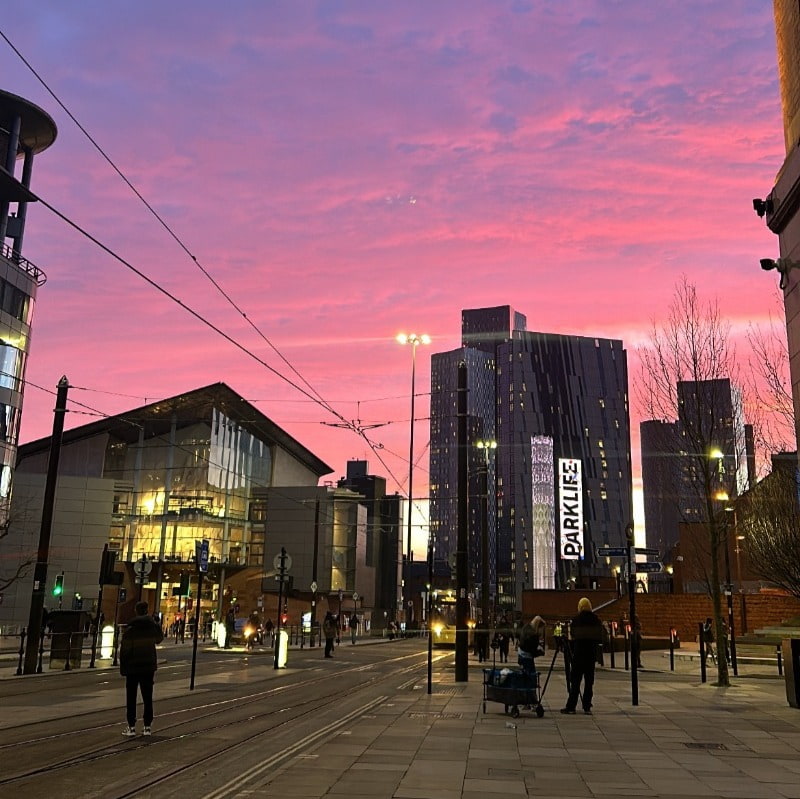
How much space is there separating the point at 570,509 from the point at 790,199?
47.4m

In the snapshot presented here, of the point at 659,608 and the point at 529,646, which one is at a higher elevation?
the point at 529,646

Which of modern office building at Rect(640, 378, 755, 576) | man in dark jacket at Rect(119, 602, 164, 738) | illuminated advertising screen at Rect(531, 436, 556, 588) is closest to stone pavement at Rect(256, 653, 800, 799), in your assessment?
man in dark jacket at Rect(119, 602, 164, 738)

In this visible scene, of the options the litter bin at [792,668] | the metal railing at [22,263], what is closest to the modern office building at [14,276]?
the metal railing at [22,263]

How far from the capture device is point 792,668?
49.9 ft

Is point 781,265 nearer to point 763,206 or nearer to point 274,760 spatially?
point 763,206

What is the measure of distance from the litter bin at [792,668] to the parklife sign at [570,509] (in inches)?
1776

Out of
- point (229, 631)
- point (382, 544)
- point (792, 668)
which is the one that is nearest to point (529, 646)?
point (792, 668)

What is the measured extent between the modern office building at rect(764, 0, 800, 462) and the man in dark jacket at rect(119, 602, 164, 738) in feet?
49.2

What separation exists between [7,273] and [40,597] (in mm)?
38178

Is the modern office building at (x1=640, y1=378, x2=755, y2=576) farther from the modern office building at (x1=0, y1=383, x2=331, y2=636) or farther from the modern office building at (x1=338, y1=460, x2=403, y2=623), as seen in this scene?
the modern office building at (x1=338, y1=460, x2=403, y2=623)

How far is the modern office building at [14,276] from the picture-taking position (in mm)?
55219

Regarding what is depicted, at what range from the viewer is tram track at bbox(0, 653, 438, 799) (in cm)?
852

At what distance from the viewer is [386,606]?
345ft

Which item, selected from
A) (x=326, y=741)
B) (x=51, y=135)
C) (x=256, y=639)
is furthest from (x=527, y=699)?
(x=51, y=135)
